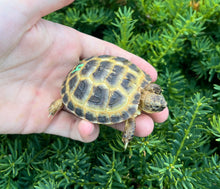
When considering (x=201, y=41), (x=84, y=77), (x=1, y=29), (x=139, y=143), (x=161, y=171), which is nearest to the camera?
(x=161, y=171)

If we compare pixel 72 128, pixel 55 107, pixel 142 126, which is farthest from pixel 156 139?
pixel 55 107

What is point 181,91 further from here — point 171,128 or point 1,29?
point 1,29

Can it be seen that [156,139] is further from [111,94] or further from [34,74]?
[34,74]

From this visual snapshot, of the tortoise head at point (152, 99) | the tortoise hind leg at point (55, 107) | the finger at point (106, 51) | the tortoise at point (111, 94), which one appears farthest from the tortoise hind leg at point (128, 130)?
the tortoise hind leg at point (55, 107)

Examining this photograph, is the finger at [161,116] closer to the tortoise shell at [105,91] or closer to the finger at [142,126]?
the finger at [142,126]

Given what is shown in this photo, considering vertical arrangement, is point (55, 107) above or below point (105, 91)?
below

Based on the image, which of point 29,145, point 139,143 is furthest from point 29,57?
point 139,143

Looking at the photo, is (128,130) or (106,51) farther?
(106,51)
